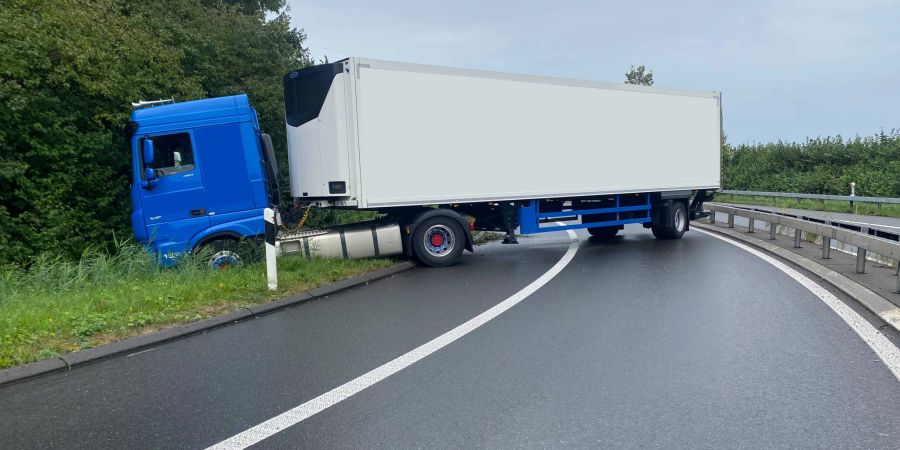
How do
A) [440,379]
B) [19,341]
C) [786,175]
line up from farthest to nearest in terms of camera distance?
[786,175] → [19,341] → [440,379]

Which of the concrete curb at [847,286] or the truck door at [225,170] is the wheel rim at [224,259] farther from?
the concrete curb at [847,286]

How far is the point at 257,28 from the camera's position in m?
17.8

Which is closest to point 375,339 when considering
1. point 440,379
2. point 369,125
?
point 440,379

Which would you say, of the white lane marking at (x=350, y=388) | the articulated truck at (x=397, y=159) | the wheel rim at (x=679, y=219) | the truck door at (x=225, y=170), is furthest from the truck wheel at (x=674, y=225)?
the truck door at (x=225, y=170)

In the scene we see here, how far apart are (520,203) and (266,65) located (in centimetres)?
922

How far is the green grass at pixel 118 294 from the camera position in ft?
18.9

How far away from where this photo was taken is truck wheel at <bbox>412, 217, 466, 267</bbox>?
35.2 ft

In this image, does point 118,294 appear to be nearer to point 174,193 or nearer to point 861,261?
point 174,193

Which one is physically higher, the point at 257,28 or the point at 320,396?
the point at 257,28

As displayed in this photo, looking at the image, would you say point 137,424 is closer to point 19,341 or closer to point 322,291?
point 19,341

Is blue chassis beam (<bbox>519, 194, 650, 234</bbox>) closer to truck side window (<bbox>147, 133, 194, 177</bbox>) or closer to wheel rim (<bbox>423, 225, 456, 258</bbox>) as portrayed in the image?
wheel rim (<bbox>423, 225, 456, 258</bbox>)

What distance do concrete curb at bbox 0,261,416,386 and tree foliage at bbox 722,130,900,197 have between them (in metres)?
28.4

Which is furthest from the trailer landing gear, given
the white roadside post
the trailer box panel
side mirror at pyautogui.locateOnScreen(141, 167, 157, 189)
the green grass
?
side mirror at pyautogui.locateOnScreen(141, 167, 157, 189)

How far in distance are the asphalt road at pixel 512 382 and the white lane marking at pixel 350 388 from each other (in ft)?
0.25
